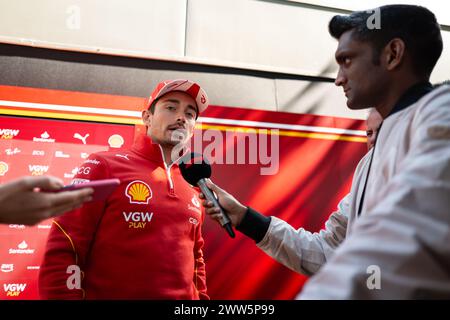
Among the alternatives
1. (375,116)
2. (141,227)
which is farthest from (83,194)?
(375,116)

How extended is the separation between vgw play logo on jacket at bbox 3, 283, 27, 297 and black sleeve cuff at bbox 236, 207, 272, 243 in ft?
4.80

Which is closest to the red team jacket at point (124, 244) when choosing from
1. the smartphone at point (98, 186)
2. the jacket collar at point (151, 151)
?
the jacket collar at point (151, 151)

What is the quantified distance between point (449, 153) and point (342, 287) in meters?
0.32

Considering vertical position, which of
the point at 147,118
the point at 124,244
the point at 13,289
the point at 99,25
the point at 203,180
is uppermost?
the point at 99,25

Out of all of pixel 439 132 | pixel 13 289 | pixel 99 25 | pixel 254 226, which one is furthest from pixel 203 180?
pixel 99 25

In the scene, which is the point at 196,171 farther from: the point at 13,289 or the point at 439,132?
the point at 13,289

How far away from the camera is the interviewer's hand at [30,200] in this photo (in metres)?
0.98

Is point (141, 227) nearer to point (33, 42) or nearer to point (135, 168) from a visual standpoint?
point (135, 168)

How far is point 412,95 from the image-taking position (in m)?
1.24

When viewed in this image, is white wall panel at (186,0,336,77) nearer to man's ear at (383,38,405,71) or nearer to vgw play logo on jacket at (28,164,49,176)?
vgw play logo on jacket at (28,164,49,176)

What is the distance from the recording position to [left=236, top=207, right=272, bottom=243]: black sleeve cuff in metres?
1.64

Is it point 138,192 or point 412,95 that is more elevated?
point 412,95

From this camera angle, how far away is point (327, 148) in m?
3.03

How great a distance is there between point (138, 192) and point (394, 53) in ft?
3.63
